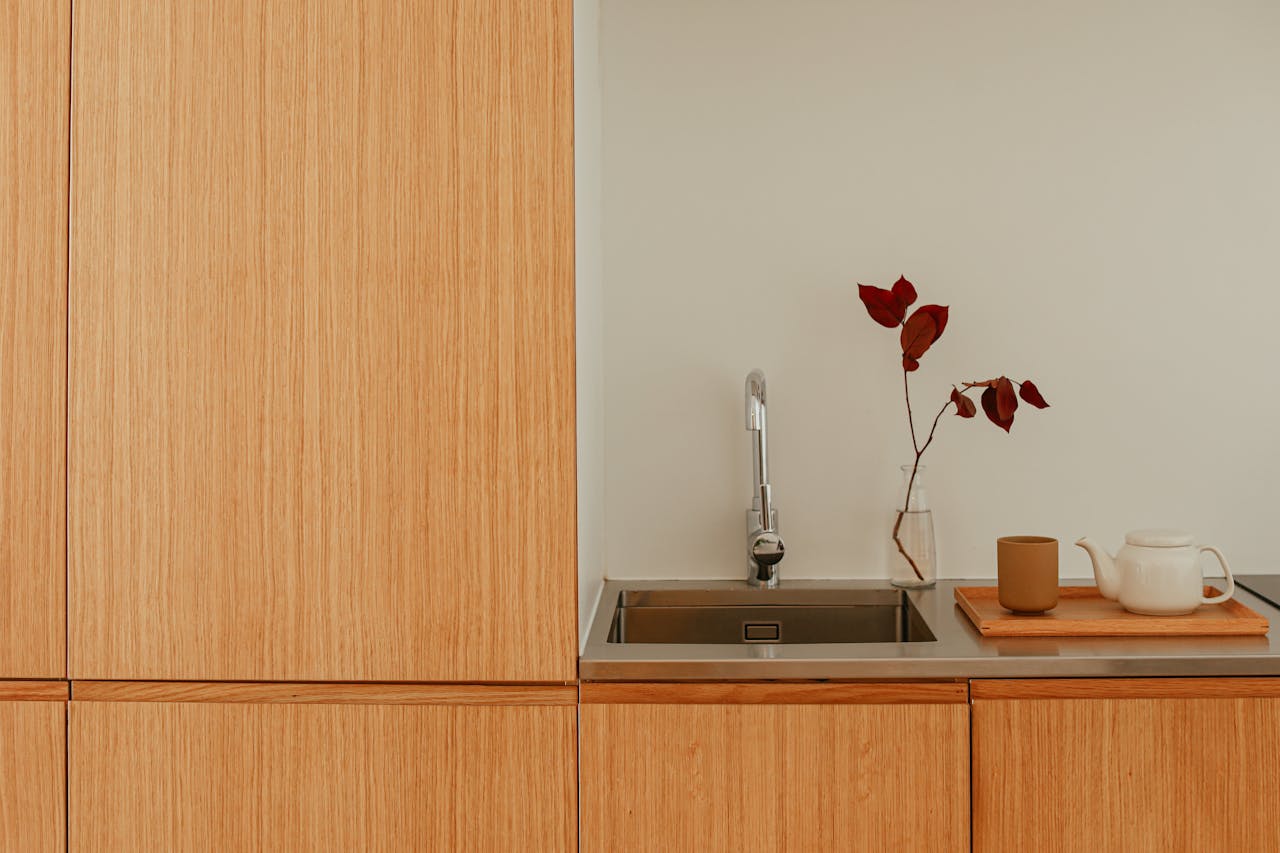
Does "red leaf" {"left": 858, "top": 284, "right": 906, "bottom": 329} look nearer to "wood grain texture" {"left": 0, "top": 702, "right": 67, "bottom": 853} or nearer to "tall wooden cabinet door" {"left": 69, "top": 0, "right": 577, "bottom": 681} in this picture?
"tall wooden cabinet door" {"left": 69, "top": 0, "right": 577, "bottom": 681}

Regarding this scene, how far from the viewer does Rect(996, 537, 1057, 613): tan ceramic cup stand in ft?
4.97

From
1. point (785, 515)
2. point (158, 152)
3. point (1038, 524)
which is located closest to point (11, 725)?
point (158, 152)

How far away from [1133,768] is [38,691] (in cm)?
149

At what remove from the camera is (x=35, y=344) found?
1.40 m

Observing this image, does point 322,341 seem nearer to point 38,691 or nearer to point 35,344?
point 35,344

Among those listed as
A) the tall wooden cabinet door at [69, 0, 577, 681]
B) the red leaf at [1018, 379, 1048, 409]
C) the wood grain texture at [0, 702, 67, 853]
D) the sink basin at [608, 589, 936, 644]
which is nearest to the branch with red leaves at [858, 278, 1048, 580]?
the red leaf at [1018, 379, 1048, 409]

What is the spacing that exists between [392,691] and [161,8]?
0.99 meters

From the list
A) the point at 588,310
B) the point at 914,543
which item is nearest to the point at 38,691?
the point at 588,310

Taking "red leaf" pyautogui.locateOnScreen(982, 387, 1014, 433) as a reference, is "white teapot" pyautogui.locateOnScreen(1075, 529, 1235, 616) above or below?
below

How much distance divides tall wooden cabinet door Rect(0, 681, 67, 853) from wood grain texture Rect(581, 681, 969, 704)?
829 millimetres

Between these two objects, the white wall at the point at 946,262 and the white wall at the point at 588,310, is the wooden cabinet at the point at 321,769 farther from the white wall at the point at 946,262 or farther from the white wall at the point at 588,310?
the white wall at the point at 946,262

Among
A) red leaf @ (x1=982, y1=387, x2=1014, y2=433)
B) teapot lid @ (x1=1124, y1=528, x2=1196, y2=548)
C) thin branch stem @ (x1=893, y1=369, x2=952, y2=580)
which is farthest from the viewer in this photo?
thin branch stem @ (x1=893, y1=369, x2=952, y2=580)

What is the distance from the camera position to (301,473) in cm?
138

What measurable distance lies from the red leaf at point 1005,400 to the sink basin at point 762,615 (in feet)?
1.17
